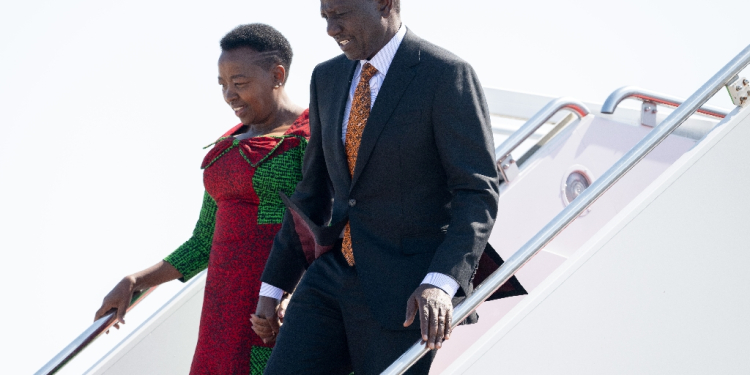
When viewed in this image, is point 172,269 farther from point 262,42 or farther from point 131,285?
point 262,42

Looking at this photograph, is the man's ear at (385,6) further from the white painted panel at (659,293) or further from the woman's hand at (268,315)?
the white painted panel at (659,293)

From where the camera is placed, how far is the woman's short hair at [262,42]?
3375 mm

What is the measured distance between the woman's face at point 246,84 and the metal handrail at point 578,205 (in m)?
1.20

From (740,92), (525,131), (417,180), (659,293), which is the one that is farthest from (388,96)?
(525,131)

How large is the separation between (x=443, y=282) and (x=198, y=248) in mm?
1546

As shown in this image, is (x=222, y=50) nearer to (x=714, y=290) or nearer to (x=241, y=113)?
(x=241, y=113)

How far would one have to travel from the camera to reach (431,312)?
2.14 meters

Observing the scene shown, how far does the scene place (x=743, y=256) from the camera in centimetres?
348

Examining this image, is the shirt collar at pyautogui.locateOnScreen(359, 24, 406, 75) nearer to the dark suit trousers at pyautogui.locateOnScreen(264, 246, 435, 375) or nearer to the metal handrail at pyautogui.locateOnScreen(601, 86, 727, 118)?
the dark suit trousers at pyautogui.locateOnScreen(264, 246, 435, 375)

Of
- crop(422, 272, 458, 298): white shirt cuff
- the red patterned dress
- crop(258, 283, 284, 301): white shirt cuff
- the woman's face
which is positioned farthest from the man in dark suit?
the woman's face

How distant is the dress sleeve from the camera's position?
346cm

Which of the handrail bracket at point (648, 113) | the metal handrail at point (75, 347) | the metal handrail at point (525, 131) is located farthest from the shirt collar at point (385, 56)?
the handrail bracket at point (648, 113)

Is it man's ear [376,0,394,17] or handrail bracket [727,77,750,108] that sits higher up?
man's ear [376,0,394,17]

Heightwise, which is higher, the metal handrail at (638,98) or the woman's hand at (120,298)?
the metal handrail at (638,98)
